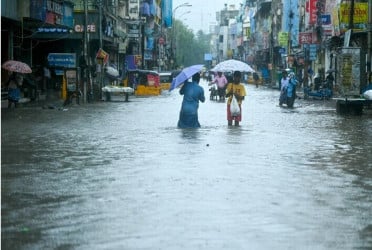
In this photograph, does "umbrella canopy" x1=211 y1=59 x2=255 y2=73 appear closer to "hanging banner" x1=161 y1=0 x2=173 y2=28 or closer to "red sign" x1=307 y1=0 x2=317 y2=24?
"red sign" x1=307 y1=0 x2=317 y2=24

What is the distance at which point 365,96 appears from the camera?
2858 centimetres

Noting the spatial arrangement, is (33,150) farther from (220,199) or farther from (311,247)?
(311,247)

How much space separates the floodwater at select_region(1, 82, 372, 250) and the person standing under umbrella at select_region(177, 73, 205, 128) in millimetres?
1151

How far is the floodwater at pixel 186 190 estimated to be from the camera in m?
7.10

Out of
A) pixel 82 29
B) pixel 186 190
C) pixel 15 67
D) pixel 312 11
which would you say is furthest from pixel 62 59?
pixel 312 11

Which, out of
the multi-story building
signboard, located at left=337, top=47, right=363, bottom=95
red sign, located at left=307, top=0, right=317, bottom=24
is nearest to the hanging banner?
the multi-story building

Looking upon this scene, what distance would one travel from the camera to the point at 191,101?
65.9 feet

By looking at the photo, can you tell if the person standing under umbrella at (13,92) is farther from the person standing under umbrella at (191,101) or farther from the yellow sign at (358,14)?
the yellow sign at (358,14)

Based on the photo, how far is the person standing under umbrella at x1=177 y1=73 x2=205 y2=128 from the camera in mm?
20094

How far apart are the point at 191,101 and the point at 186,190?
33.8 feet

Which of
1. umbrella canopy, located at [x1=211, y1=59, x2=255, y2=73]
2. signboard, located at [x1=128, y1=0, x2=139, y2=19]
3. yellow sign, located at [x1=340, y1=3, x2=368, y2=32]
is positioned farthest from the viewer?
signboard, located at [x1=128, y1=0, x2=139, y2=19]

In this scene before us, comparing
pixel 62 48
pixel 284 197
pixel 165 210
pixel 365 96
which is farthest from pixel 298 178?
pixel 62 48

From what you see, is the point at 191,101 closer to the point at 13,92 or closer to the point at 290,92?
the point at 13,92

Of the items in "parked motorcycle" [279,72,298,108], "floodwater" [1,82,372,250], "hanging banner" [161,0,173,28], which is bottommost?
"floodwater" [1,82,372,250]
